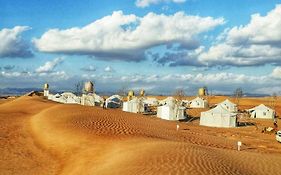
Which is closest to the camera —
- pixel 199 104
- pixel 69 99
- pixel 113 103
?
pixel 69 99

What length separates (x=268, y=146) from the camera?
3931cm

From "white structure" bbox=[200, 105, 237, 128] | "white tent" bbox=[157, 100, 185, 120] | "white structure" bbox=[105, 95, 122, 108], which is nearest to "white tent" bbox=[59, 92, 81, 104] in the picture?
"white structure" bbox=[105, 95, 122, 108]

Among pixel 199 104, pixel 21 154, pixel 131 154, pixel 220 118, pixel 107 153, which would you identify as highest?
pixel 199 104

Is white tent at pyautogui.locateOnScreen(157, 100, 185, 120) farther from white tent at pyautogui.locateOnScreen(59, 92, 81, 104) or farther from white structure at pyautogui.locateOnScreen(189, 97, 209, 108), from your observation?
white structure at pyautogui.locateOnScreen(189, 97, 209, 108)

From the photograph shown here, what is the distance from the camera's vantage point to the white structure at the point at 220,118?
63781mm

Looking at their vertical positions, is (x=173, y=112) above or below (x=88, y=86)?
below

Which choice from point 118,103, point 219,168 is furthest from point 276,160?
point 118,103

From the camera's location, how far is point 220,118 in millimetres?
64188

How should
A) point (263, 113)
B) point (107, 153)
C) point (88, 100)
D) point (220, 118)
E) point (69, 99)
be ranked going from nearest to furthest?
1. point (107, 153)
2. point (220, 118)
3. point (263, 113)
4. point (88, 100)
5. point (69, 99)

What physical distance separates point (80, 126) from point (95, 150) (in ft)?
32.4

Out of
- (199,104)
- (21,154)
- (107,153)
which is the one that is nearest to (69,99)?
(199,104)

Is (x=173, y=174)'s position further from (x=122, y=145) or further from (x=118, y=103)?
(x=118, y=103)

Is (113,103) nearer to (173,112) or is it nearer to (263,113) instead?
(173,112)

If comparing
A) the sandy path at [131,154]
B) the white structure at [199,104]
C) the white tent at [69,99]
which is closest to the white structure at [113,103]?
the white tent at [69,99]
